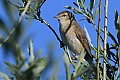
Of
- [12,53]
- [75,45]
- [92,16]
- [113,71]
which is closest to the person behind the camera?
[12,53]

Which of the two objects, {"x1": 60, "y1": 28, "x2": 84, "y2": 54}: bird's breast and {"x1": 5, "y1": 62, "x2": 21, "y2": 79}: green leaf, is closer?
{"x1": 5, "y1": 62, "x2": 21, "y2": 79}: green leaf

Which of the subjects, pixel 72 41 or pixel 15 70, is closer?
pixel 15 70

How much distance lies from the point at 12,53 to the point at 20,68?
55 mm

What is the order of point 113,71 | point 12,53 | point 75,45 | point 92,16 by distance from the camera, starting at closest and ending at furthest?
point 12,53 < point 113,71 < point 92,16 < point 75,45

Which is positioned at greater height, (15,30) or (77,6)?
(15,30)

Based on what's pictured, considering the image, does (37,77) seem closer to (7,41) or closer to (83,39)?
(7,41)

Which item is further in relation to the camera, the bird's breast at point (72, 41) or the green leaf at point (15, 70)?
the bird's breast at point (72, 41)

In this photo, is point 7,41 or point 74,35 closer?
point 7,41

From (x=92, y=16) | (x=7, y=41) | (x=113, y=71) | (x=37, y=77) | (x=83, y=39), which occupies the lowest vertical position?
(x=83, y=39)

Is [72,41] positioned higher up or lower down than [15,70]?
lower down

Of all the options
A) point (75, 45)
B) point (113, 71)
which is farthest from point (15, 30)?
point (75, 45)

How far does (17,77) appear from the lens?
72cm

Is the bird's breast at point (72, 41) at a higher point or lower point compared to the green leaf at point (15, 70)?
lower

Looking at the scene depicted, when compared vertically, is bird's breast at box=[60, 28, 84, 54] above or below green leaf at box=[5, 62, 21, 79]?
below
